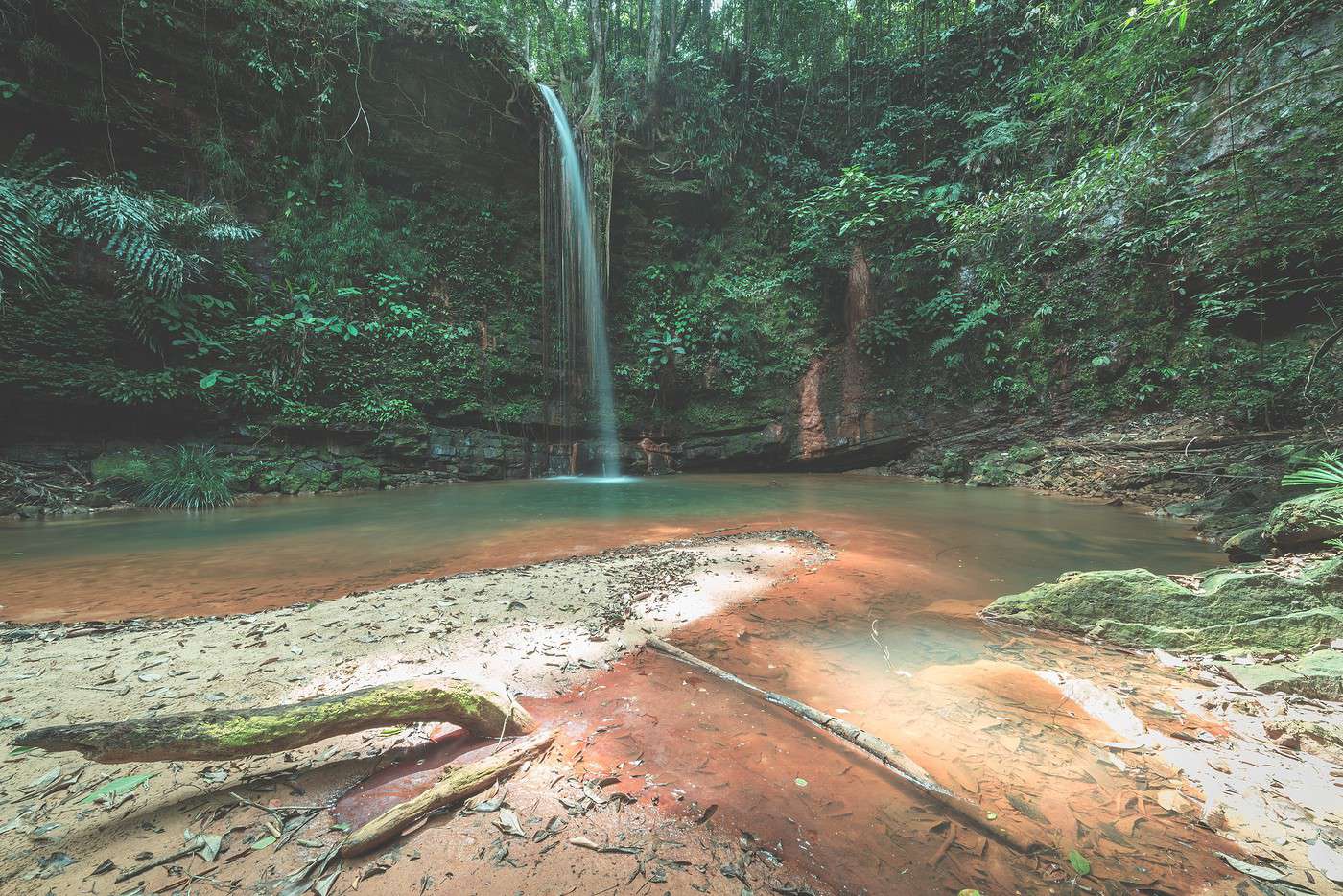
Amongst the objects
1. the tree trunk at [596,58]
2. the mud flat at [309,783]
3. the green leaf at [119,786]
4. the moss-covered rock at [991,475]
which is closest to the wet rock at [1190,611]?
the mud flat at [309,783]

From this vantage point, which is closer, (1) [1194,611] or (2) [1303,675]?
(2) [1303,675]

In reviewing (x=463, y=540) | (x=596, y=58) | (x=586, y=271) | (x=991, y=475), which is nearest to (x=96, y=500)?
(x=463, y=540)

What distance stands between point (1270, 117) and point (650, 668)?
7798 mm

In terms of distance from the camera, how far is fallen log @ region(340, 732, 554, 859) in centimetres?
126

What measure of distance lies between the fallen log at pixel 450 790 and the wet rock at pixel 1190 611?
299 centimetres

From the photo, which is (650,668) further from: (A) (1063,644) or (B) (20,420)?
(B) (20,420)

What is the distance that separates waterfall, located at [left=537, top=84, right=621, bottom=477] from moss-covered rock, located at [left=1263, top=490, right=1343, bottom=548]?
1108 cm

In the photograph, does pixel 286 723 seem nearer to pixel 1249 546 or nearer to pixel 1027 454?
pixel 1249 546

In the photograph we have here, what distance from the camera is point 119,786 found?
55.7 inches

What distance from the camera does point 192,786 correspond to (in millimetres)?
1434

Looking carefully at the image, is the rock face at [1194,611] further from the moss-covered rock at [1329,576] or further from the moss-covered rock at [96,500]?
the moss-covered rock at [96,500]

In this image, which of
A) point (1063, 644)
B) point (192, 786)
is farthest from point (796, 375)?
point (192, 786)

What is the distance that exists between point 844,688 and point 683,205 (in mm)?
14607

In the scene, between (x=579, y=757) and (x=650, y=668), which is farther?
(x=650, y=668)
